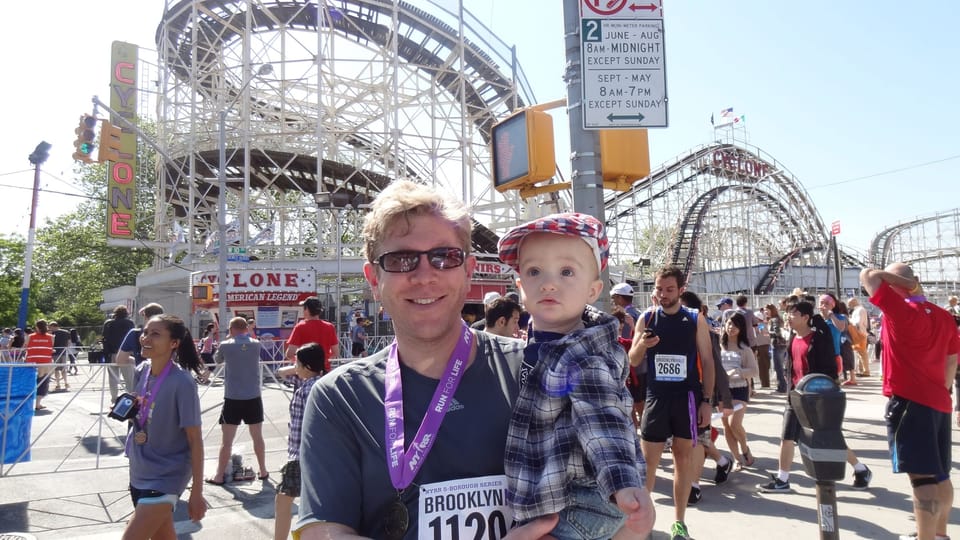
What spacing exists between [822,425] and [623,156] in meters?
2.18

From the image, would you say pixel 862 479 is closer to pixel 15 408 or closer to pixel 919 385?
pixel 919 385

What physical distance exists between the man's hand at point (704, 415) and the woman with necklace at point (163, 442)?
336 cm

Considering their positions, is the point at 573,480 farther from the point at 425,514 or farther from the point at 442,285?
the point at 442,285

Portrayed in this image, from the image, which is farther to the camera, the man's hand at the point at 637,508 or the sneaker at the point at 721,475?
the sneaker at the point at 721,475

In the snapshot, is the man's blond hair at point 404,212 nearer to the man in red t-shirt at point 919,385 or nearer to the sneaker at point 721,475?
the man in red t-shirt at point 919,385

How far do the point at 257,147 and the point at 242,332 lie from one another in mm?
18354

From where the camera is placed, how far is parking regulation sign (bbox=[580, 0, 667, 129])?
Answer: 3693mm

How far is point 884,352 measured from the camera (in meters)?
4.20

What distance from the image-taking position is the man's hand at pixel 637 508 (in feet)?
4.67

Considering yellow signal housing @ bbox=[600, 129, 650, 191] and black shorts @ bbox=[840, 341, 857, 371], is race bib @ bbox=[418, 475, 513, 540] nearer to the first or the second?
yellow signal housing @ bbox=[600, 129, 650, 191]

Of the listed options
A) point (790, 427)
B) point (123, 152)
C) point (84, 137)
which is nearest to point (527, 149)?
point (790, 427)

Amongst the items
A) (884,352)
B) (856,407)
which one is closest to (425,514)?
(884,352)

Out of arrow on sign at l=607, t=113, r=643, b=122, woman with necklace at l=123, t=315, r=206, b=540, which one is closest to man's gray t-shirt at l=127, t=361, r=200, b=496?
woman with necklace at l=123, t=315, r=206, b=540

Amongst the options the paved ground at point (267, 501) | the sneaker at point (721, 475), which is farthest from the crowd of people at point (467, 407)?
the sneaker at point (721, 475)
